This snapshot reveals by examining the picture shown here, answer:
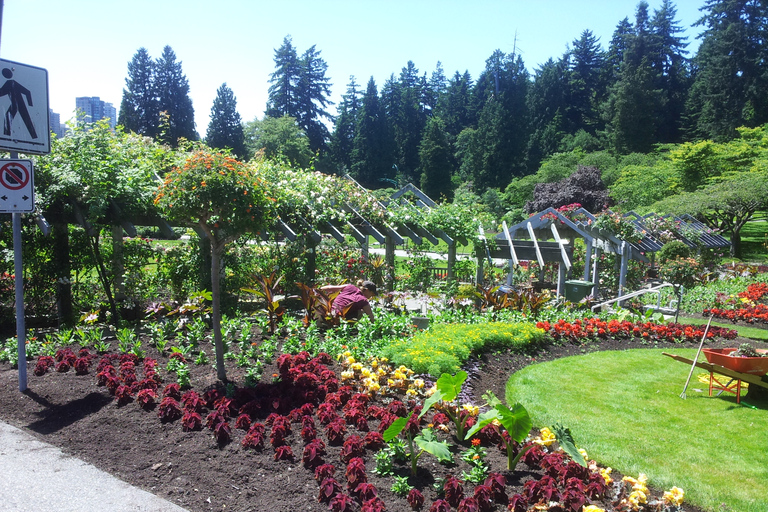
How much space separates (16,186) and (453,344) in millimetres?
4732

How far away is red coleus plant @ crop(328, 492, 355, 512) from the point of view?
283 cm

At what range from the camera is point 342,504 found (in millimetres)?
2824

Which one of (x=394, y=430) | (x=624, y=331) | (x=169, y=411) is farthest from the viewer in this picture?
(x=624, y=331)

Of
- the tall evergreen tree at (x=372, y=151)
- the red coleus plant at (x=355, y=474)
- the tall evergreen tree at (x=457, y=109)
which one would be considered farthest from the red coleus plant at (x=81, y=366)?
the tall evergreen tree at (x=457, y=109)

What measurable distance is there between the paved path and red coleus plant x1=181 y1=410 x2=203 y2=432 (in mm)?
613

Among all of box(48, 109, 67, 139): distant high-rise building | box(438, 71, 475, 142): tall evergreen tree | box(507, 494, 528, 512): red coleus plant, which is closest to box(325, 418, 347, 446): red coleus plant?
box(507, 494, 528, 512): red coleus plant

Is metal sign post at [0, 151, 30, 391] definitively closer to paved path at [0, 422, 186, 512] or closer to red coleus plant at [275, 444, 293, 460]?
paved path at [0, 422, 186, 512]

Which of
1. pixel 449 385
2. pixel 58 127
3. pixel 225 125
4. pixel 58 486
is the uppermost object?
pixel 225 125

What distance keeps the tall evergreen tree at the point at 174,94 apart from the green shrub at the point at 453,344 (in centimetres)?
3995

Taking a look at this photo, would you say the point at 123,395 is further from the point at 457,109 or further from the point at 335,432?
the point at 457,109

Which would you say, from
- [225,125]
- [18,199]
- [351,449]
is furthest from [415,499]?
[225,125]

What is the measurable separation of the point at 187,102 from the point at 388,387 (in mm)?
43914

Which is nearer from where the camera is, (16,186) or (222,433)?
(222,433)

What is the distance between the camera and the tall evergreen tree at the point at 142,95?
40688 mm
